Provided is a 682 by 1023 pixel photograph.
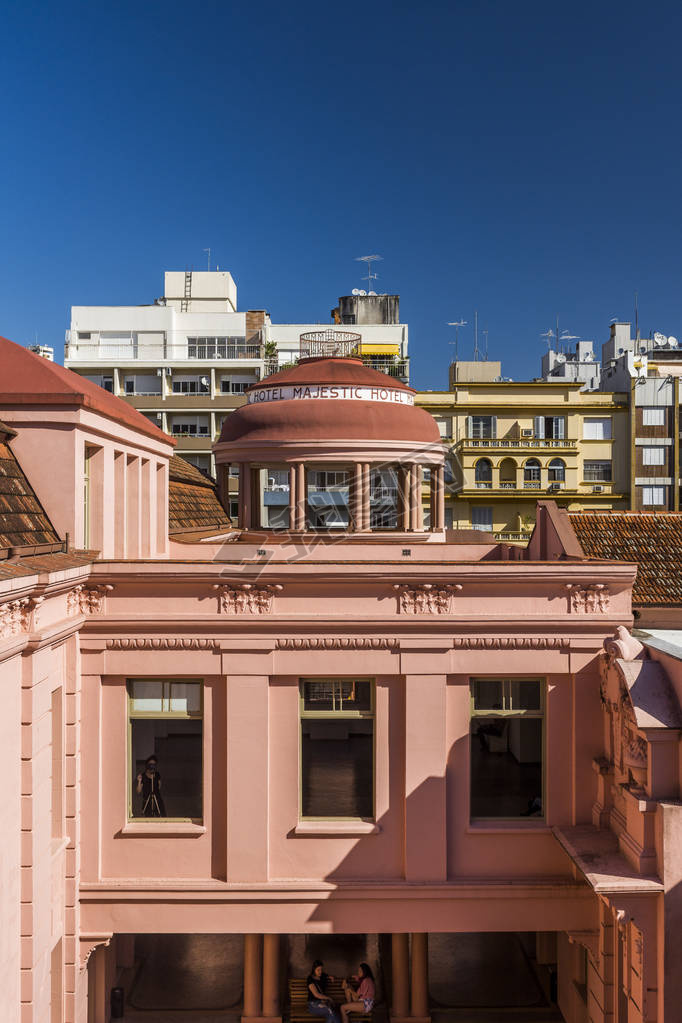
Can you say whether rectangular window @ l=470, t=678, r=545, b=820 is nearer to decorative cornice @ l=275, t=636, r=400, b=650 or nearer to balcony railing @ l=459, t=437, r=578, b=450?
decorative cornice @ l=275, t=636, r=400, b=650

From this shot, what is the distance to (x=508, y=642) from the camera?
47.1ft

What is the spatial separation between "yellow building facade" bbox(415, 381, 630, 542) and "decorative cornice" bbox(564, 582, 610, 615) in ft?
164

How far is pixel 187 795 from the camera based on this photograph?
47.4 ft

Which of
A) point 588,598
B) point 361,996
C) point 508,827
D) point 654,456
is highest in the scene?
point 654,456

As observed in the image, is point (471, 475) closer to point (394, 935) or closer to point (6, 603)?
point (394, 935)

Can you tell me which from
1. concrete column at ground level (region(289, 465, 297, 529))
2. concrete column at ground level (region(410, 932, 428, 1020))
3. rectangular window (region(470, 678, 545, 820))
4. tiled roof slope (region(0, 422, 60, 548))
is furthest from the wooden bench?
concrete column at ground level (region(289, 465, 297, 529))

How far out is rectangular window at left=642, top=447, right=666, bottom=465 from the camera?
6694 cm

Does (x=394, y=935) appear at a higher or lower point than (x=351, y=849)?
lower

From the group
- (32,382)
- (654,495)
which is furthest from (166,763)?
(654,495)

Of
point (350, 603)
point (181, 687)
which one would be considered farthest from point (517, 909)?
point (181, 687)

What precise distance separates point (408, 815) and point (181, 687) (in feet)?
14.0

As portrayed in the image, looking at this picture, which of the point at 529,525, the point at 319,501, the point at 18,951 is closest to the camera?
the point at 18,951

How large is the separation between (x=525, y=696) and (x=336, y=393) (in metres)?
12.3

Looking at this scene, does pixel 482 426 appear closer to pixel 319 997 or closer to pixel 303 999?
pixel 303 999
